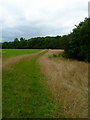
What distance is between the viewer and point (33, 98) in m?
3.82

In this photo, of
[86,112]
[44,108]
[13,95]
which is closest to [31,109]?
[44,108]

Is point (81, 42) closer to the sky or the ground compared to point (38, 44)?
closer to the ground

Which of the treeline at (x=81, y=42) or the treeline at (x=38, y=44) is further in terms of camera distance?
the treeline at (x=38, y=44)

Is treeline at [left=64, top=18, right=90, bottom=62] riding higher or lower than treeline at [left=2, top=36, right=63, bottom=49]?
lower

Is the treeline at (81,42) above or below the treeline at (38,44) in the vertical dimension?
below

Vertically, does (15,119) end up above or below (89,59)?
below

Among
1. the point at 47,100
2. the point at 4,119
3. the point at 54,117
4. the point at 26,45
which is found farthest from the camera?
the point at 26,45

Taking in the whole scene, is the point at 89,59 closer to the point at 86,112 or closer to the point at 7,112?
the point at 86,112

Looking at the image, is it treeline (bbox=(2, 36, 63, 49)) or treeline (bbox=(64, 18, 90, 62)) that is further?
treeline (bbox=(2, 36, 63, 49))

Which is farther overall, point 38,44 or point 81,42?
point 38,44

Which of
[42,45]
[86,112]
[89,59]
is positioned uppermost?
[42,45]

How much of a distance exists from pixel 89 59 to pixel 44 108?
11.0 m

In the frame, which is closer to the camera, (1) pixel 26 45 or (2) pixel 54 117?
(2) pixel 54 117

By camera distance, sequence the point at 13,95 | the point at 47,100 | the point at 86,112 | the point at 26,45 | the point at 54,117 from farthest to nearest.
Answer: the point at 26,45 < the point at 13,95 < the point at 47,100 < the point at 86,112 < the point at 54,117
